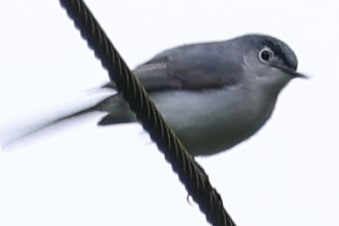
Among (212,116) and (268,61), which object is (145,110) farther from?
(268,61)

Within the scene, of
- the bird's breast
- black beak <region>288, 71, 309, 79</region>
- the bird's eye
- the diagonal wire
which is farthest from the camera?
the bird's eye

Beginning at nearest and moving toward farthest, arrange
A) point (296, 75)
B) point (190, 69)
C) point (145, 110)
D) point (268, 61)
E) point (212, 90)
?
point (145, 110) < point (212, 90) < point (190, 69) < point (296, 75) < point (268, 61)

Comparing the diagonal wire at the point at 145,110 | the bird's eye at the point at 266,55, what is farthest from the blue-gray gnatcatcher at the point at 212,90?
the diagonal wire at the point at 145,110

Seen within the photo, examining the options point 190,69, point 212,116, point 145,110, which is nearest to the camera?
point 145,110

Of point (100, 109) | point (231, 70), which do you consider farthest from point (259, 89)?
point (100, 109)

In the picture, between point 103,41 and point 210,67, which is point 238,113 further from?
point 103,41

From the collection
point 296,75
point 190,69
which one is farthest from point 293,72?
point 190,69

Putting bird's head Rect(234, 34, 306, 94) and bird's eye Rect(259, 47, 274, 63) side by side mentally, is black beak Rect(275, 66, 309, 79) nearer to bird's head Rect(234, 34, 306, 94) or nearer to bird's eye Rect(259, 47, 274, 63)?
bird's head Rect(234, 34, 306, 94)

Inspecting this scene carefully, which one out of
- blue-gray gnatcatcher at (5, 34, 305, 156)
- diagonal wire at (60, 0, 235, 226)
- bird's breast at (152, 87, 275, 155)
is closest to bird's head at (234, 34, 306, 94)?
blue-gray gnatcatcher at (5, 34, 305, 156)
